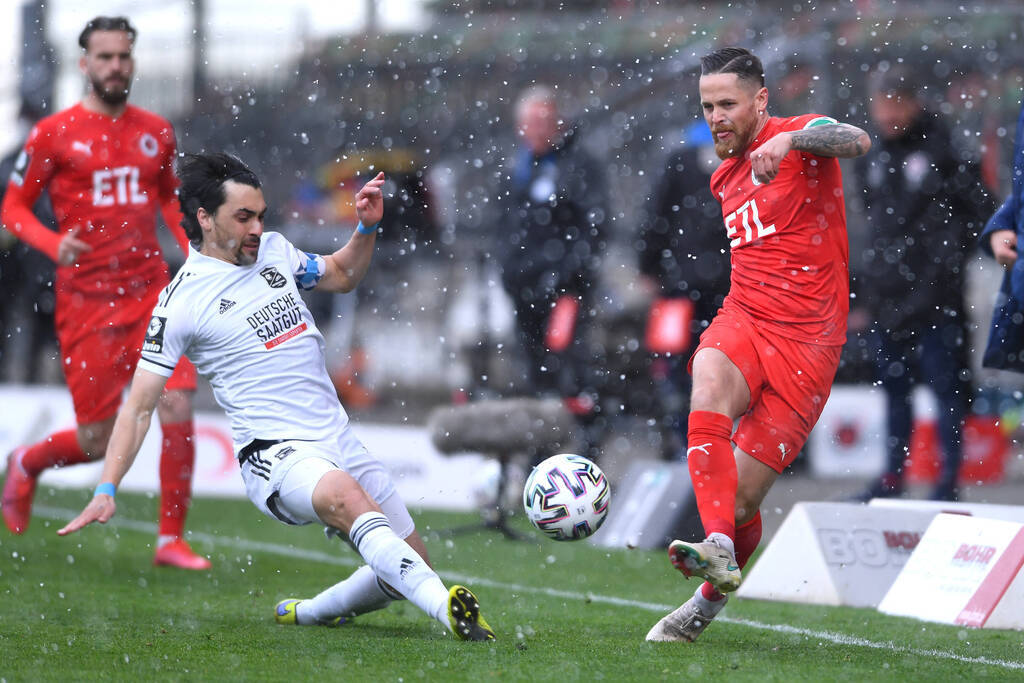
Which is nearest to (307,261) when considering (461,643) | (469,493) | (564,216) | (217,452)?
(461,643)

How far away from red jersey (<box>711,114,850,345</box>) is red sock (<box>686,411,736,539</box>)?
489 millimetres

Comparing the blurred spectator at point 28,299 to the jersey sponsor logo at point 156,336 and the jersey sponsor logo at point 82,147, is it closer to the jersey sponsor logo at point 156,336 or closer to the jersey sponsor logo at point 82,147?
the jersey sponsor logo at point 82,147

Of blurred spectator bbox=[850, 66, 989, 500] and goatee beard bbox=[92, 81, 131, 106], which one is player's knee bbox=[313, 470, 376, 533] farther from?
blurred spectator bbox=[850, 66, 989, 500]

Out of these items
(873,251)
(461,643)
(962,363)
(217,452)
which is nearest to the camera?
(461,643)

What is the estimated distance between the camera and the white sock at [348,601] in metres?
5.36

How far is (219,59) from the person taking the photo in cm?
1723

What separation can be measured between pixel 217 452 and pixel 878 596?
677 cm

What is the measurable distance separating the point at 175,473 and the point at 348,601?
2209 mm

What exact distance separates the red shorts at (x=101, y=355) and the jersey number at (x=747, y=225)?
312 centimetres

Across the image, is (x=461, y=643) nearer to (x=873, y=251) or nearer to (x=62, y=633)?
(x=62, y=633)

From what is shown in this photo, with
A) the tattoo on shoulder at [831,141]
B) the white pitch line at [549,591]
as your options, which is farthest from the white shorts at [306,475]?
the tattoo on shoulder at [831,141]

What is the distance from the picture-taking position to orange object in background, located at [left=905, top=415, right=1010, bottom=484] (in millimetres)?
11578

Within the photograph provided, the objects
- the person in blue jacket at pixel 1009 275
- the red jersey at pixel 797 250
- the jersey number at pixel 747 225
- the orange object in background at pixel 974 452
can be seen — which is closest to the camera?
the red jersey at pixel 797 250

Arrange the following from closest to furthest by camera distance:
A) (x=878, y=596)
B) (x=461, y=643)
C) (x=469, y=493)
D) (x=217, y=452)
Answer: (x=461, y=643)
(x=878, y=596)
(x=469, y=493)
(x=217, y=452)
